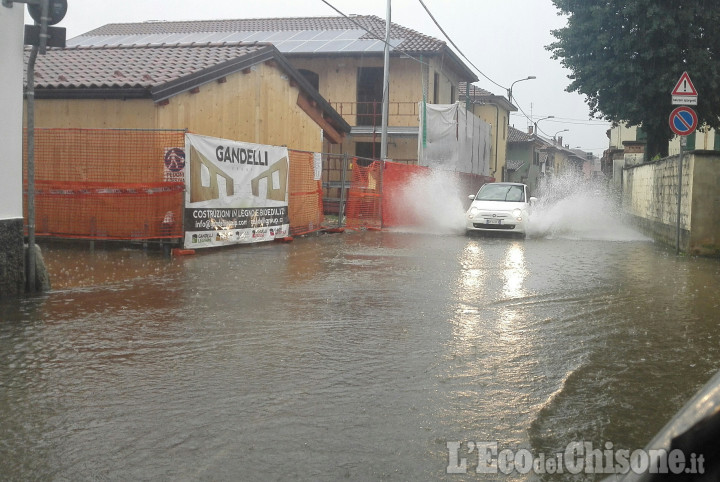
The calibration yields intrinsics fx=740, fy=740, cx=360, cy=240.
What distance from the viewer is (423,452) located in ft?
12.3

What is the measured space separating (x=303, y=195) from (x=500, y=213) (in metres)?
5.43

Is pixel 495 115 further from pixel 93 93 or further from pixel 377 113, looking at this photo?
pixel 93 93

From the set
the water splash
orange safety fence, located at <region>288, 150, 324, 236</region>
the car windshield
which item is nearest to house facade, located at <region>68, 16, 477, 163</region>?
the water splash

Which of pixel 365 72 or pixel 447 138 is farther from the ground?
pixel 365 72

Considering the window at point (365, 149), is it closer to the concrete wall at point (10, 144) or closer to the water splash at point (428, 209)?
the water splash at point (428, 209)

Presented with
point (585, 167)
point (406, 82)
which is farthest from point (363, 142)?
point (585, 167)

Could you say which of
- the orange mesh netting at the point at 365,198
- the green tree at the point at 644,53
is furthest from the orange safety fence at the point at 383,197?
the green tree at the point at 644,53

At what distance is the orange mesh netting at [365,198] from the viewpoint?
21016mm

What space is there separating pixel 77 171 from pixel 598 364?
11.3 meters

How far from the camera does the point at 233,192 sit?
14.4 m

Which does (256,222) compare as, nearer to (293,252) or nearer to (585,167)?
(293,252)

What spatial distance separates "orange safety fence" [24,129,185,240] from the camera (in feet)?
43.4

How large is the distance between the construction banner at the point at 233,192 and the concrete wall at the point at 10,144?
4718mm

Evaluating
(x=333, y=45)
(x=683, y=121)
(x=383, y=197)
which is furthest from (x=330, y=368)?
(x=333, y=45)
